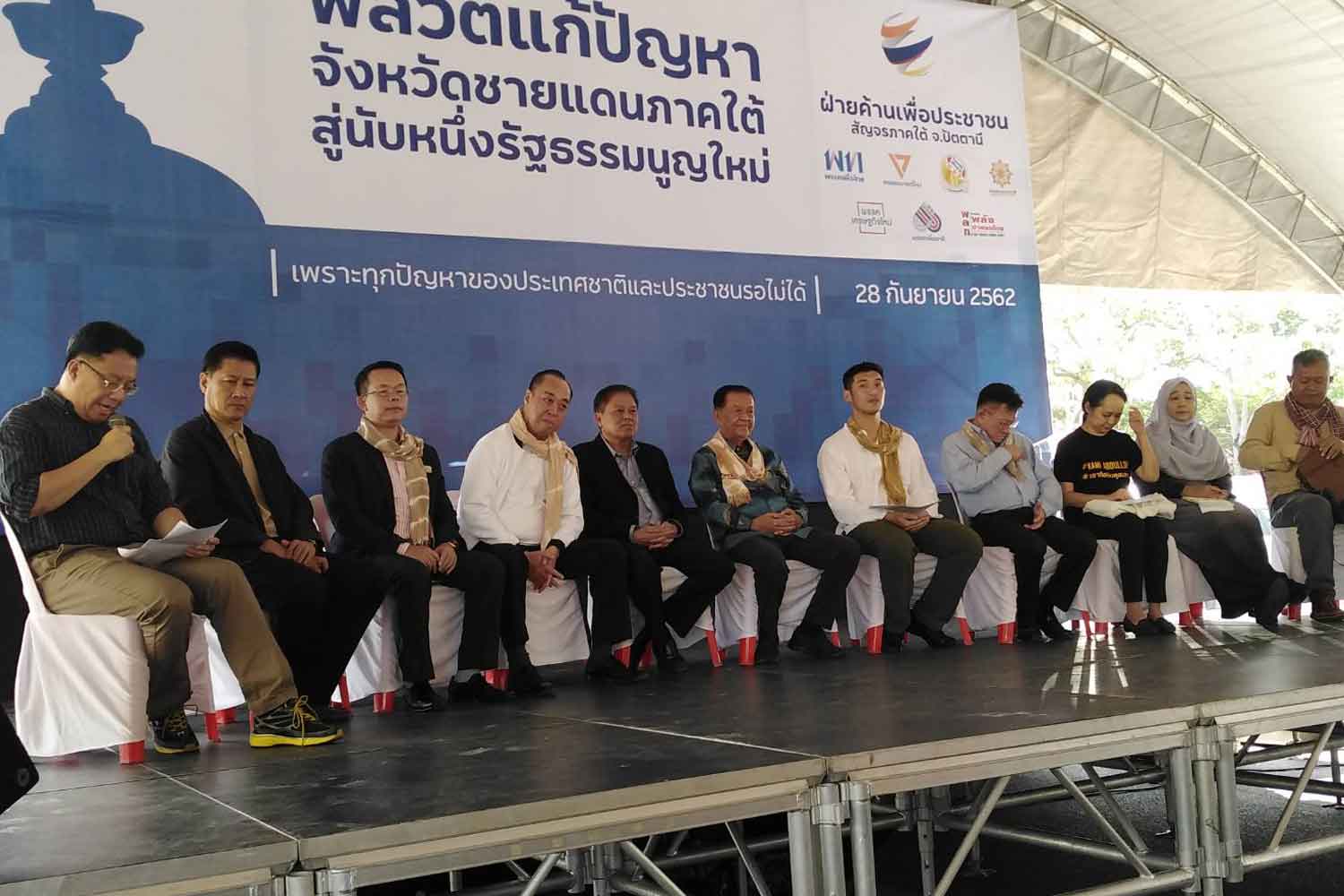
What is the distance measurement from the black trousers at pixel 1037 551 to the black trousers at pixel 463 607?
2.11 m

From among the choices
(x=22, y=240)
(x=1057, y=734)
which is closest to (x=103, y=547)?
(x=22, y=240)

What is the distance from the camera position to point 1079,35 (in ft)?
27.5

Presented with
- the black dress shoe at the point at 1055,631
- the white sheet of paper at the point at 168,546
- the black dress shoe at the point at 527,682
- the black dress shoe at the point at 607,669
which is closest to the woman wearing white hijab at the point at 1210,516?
the black dress shoe at the point at 1055,631

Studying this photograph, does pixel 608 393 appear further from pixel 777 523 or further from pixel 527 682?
pixel 527 682

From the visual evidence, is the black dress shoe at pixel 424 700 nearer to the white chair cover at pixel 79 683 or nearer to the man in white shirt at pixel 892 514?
the white chair cover at pixel 79 683

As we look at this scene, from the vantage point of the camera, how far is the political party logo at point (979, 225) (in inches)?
267

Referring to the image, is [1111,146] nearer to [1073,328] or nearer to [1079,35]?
[1079,35]

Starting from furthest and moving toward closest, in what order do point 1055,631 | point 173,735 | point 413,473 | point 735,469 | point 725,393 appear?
point 1055,631 < point 725,393 < point 735,469 < point 413,473 < point 173,735

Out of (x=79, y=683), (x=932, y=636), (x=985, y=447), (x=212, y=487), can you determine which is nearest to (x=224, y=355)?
(x=212, y=487)

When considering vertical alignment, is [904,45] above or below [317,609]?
above

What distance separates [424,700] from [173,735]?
0.82 m

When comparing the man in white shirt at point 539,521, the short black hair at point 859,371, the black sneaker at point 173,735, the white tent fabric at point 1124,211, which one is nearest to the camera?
the black sneaker at point 173,735

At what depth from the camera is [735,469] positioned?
5.14m

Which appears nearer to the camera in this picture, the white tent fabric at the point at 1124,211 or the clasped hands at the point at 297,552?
the clasped hands at the point at 297,552
